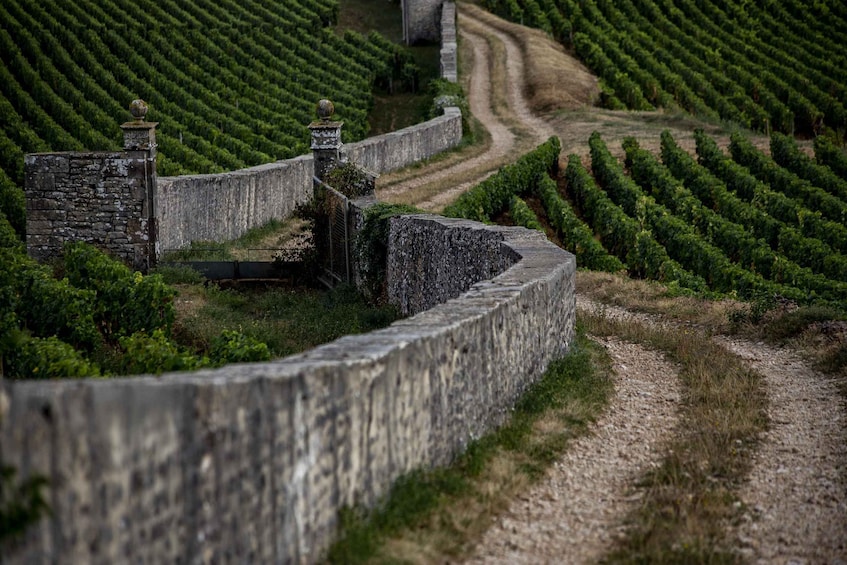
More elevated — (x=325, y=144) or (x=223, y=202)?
(x=325, y=144)

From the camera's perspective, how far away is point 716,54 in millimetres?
54938

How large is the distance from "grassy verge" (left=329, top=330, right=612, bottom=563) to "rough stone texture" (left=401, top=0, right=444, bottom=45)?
47.8 m

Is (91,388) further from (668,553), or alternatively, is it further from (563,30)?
(563,30)

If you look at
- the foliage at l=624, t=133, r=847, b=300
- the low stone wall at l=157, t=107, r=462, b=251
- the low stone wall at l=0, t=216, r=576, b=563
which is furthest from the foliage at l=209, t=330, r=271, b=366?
the foliage at l=624, t=133, r=847, b=300

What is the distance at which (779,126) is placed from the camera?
46750 millimetres

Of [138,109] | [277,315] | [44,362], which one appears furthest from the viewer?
[138,109]

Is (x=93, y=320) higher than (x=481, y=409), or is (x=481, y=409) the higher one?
(x=481, y=409)

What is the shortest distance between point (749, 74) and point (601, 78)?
256 inches

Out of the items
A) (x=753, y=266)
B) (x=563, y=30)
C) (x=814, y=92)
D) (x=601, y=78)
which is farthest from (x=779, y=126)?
(x=753, y=266)

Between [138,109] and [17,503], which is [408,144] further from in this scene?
[17,503]

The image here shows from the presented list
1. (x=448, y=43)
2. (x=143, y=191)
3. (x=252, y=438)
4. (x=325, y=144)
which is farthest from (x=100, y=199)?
(x=448, y=43)

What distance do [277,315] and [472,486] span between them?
9814mm

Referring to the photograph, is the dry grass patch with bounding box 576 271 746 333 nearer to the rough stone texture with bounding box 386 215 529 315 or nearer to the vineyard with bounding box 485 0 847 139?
the rough stone texture with bounding box 386 215 529 315

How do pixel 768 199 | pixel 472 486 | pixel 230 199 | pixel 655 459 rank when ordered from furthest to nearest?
pixel 768 199 → pixel 230 199 → pixel 655 459 → pixel 472 486
